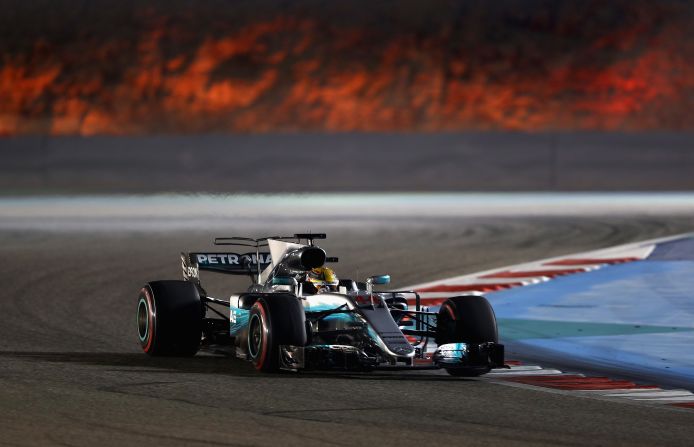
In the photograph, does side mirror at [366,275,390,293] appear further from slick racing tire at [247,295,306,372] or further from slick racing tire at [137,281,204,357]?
slick racing tire at [137,281,204,357]

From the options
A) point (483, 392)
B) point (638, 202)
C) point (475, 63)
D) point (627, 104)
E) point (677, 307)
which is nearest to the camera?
point (483, 392)

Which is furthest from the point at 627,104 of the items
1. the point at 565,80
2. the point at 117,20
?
the point at 117,20

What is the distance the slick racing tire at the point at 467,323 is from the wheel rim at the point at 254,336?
44.9 inches

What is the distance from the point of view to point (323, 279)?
10.3m

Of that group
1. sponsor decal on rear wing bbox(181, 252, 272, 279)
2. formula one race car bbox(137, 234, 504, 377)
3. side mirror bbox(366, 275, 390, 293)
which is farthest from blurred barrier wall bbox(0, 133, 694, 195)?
side mirror bbox(366, 275, 390, 293)

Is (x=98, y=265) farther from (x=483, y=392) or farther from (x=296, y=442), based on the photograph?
(x=296, y=442)

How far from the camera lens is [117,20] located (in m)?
66.8

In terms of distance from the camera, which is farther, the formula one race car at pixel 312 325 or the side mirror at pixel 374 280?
the side mirror at pixel 374 280

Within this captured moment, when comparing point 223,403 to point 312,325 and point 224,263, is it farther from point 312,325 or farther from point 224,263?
point 224,263

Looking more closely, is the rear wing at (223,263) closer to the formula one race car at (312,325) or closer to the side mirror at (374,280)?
the formula one race car at (312,325)

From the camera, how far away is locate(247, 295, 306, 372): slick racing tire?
31.2 feet

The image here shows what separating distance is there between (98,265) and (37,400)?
9.63 metres

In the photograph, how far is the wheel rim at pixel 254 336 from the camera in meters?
9.81

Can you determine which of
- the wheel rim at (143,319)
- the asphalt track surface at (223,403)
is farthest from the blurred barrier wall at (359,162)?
the wheel rim at (143,319)
